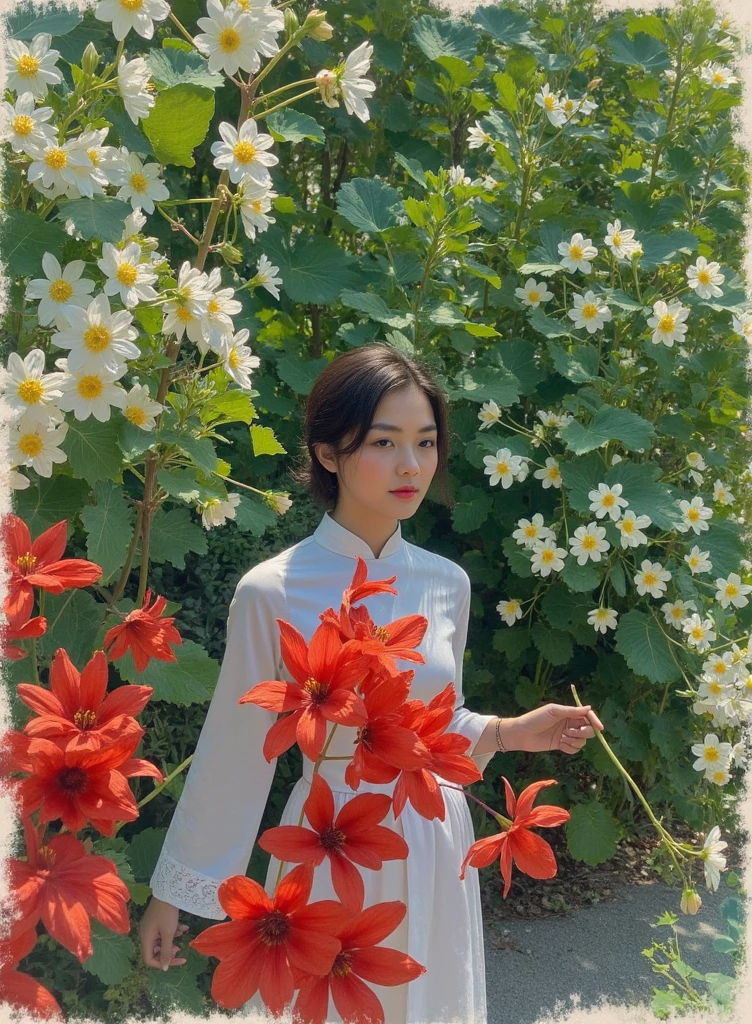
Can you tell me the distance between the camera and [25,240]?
3.95 feet

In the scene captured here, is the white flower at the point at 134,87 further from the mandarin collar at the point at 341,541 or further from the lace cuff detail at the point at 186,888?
the lace cuff detail at the point at 186,888

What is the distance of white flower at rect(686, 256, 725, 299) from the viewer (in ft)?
7.46

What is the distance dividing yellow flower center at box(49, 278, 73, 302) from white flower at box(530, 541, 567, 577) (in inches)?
53.8

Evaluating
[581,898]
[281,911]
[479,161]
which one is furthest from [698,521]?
[281,911]

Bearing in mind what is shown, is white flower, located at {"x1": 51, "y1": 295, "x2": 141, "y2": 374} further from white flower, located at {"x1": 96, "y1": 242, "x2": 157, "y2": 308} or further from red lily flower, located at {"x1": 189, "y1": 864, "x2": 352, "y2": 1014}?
red lily flower, located at {"x1": 189, "y1": 864, "x2": 352, "y2": 1014}

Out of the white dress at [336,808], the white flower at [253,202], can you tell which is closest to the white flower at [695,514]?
the white dress at [336,808]

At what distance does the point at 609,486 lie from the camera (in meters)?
2.26

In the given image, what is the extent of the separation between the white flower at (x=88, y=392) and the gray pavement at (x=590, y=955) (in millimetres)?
1754

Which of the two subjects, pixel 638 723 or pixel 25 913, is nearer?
pixel 25 913

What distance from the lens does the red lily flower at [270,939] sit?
29.8 inches

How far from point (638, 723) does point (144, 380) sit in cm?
174

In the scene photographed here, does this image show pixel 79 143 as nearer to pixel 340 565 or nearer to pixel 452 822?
pixel 340 565

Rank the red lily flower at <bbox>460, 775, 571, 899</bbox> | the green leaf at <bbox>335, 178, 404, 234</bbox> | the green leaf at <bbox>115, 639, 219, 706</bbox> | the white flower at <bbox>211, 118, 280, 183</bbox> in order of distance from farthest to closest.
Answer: the green leaf at <bbox>335, 178, 404, 234</bbox> → the green leaf at <bbox>115, 639, 219, 706</bbox> → the white flower at <bbox>211, 118, 280, 183</bbox> → the red lily flower at <bbox>460, 775, 571, 899</bbox>

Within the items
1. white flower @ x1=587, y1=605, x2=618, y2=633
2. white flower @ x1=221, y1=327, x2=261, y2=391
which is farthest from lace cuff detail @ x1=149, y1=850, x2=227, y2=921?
white flower @ x1=587, y1=605, x2=618, y2=633
